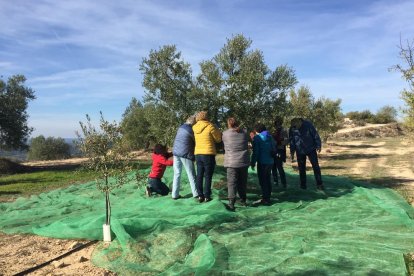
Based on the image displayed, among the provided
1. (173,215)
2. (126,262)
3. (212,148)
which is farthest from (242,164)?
(126,262)

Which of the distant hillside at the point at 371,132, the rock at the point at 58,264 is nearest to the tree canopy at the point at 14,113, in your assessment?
the rock at the point at 58,264

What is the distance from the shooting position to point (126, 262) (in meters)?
5.39

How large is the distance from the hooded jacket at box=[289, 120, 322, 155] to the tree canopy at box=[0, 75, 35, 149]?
75.9 ft

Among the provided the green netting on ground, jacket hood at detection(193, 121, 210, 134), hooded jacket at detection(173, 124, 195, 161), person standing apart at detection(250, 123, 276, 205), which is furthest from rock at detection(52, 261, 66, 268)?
person standing apart at detection(250, 123, 276, 205)

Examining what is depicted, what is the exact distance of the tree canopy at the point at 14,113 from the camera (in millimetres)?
27266

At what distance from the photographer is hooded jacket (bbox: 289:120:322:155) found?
35.1 feet

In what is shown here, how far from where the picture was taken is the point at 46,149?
45.9 metres

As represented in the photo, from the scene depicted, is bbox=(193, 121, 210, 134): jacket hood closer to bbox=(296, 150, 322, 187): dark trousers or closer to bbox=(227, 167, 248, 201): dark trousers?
bbox=(227, 167, 248, 201): dark trousers

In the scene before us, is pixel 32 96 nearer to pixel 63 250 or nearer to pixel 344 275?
pixel 63 250

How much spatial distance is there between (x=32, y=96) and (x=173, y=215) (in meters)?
25.3

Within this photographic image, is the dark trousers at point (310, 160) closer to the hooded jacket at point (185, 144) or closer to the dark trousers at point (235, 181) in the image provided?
the dark trousers at point (235, 181)

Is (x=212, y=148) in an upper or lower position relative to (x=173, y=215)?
upper

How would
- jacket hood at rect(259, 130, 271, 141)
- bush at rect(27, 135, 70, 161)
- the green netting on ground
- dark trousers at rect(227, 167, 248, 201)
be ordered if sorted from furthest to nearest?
bush at rect(27, 135, 70, 161)
jacket hood at rect(259, 130, 271, 141)
dark trousers at rect(227, 167, 248, 201)
the green netting on ground

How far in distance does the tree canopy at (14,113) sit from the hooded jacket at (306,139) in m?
23.1
